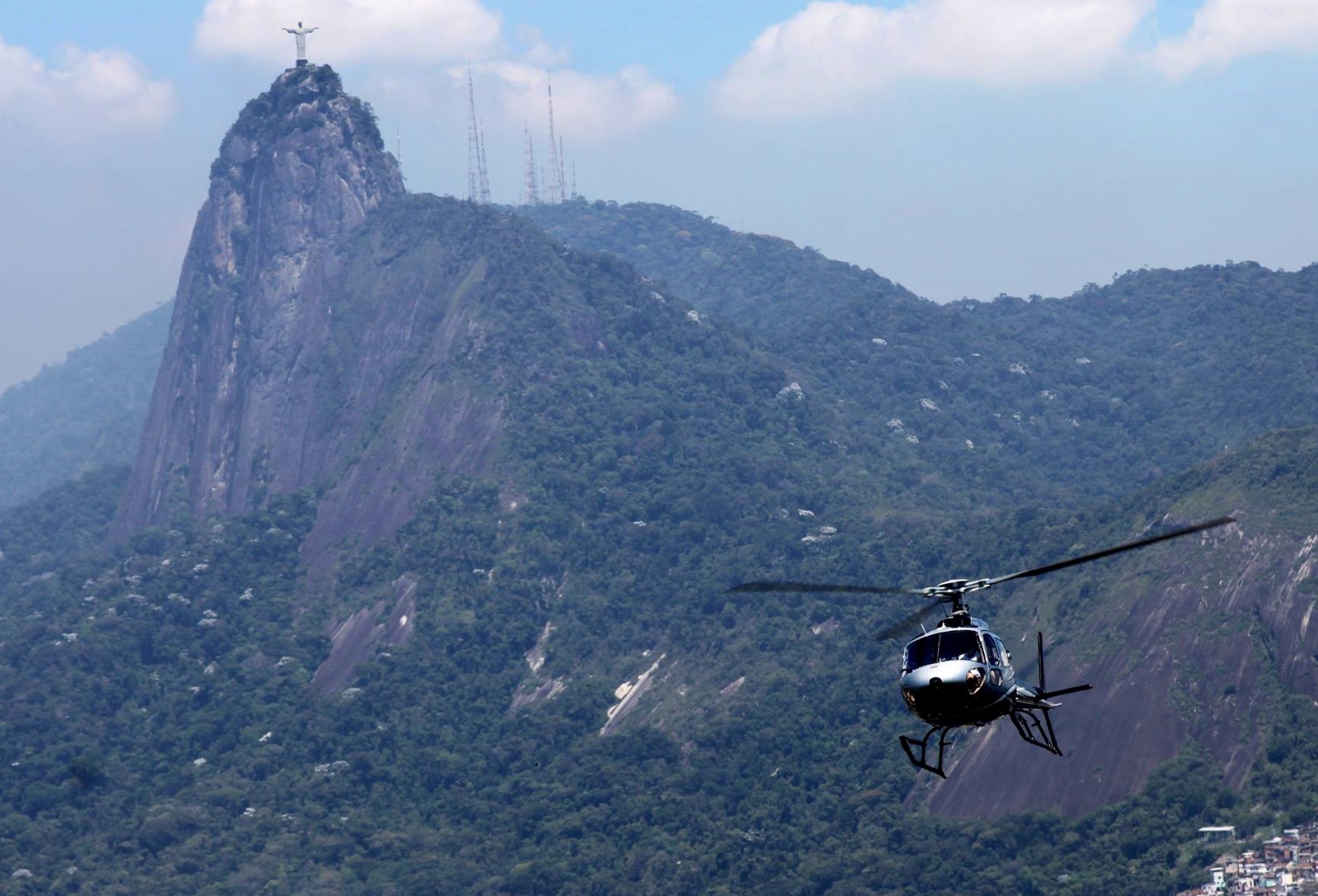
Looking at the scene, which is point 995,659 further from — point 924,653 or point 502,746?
point 502,746

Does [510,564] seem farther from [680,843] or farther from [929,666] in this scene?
[929,666]

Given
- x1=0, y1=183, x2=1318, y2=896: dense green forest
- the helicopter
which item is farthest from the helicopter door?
x1=0, y1=183, x2=1318, y2=896: dense green forest

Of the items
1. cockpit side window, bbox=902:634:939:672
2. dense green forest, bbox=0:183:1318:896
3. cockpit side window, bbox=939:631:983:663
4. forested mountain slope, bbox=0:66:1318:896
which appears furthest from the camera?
dense green forest, bbox=0:183:1318:896

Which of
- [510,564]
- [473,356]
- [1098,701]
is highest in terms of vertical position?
[473,356]

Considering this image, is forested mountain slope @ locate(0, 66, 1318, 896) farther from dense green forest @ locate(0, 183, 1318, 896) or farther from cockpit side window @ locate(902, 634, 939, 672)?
cockpit side window @ locate(902, 634, 939, 672)

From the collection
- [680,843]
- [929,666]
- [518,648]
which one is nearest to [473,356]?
[518,648]

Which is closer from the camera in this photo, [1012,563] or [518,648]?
[1012,563]

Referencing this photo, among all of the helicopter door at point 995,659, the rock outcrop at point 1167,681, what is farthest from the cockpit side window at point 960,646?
the rock outcrop at point 1167,681

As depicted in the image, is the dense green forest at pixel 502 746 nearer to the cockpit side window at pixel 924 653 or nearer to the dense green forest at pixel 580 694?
the dense green forest at pixel 580 694

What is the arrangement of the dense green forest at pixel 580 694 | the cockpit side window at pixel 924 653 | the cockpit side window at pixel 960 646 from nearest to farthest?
the cockpit side window at pixel 960 646 → the cockpit side window at pixel 924 653 → the dense green forest at pixel 580 694
